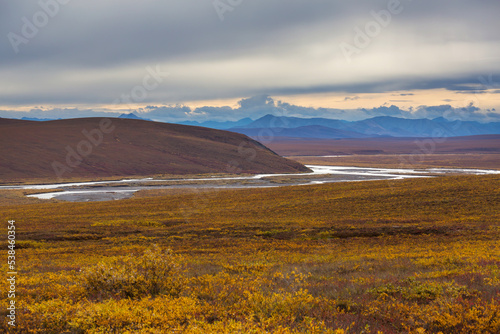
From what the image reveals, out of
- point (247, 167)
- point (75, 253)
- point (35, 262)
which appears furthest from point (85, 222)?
point (247, 167)

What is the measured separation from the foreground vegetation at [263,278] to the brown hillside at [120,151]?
87416mm

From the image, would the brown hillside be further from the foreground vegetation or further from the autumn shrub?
the autumn shrub

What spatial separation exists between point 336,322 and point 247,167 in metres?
126

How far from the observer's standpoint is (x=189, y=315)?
718cm

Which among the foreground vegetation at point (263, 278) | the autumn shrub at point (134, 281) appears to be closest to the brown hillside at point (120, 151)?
the foreground vegetation at point (263, 278)

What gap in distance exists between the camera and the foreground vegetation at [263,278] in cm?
692

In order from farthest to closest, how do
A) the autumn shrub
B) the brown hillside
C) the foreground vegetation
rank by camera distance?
the brown hillside → the autumn shrub → the foreground vegetation

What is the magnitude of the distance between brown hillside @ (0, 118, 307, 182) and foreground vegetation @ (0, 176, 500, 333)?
87.4m

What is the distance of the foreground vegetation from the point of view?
22.7 ft

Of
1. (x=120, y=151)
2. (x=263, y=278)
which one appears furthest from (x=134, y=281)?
(x=120, y=151)

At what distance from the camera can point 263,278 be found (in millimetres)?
10953

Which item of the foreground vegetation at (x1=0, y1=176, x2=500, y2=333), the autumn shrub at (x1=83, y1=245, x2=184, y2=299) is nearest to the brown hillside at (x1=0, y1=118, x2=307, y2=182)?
the foreground vegetation at (x1=0, y1=176, x2=500, y2=333)

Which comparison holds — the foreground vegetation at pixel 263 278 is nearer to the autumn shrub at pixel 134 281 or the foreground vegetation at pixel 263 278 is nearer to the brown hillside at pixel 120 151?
the autumn shrub at pixel 134 281

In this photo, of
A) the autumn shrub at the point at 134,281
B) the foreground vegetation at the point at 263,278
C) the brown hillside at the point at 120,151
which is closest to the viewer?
the foreground vegetation at the point at 263,278
